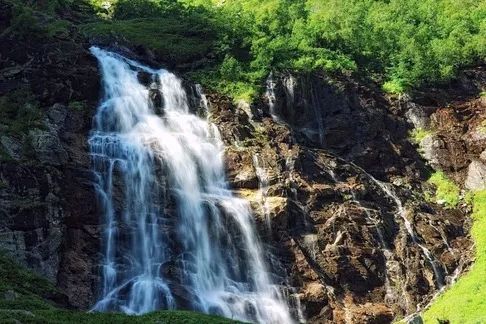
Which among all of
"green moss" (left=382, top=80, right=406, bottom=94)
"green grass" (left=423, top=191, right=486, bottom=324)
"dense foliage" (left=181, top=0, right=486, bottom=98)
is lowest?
"green grass" (left=423, top=191, right=486, bottom=324)

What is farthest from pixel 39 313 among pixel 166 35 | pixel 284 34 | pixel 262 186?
pixel 284 34

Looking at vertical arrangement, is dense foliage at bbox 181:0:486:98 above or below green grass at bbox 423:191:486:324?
above

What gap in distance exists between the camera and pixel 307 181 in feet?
91.7

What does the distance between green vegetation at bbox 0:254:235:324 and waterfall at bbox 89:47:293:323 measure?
15.2 feet

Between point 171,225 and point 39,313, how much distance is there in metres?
11.5

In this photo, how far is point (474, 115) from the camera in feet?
119

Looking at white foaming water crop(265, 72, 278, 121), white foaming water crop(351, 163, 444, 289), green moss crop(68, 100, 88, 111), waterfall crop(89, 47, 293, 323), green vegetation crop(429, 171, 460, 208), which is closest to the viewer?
waterfall crop(89, 47, 293, 323)

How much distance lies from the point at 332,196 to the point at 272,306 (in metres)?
7.00

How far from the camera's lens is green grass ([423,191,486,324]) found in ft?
72.9

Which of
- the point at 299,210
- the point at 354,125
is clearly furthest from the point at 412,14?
the point at 299,210

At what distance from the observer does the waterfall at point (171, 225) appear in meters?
21.5

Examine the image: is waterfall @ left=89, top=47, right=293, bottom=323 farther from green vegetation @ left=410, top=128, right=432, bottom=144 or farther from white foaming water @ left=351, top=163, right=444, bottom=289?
green vegetation @ left=410, top=128, right=432, bottom=144

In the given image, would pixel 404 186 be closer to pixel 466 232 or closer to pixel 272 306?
pixel 466 232

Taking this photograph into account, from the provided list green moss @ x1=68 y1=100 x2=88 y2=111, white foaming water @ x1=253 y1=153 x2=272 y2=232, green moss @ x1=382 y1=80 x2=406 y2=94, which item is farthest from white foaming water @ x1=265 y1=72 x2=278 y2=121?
green moss @ x1=68 y1=100 x2=88 y2=111
